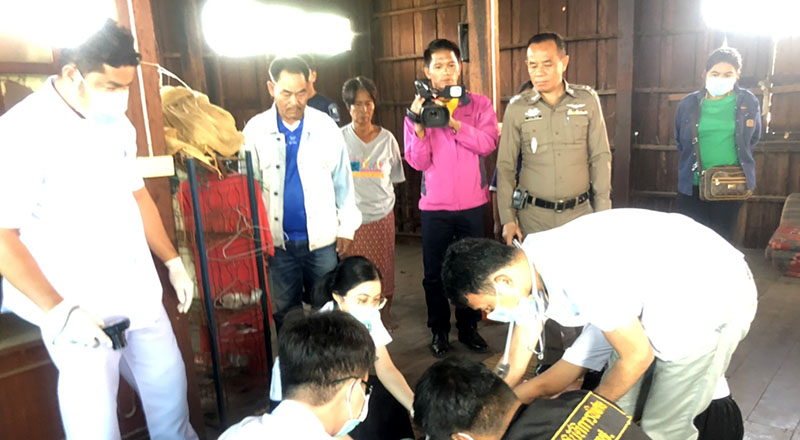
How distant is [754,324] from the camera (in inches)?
123

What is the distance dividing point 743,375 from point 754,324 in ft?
2.30

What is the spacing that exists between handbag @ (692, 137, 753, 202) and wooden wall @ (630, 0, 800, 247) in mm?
1668

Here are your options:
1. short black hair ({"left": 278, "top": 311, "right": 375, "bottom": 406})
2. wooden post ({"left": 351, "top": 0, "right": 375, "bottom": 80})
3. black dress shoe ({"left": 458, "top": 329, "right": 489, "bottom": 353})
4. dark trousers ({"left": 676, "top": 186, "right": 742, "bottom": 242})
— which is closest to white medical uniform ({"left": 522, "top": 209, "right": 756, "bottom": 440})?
short black hair ({"left": 278, "top": 311, "right": 375, "bottom": 406})

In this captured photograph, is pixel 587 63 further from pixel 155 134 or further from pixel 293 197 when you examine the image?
pixel 155 134

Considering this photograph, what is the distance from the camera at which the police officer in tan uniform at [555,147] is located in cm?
251

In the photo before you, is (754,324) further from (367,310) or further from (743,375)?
(367,310)

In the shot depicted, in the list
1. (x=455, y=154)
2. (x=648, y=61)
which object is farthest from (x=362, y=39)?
(x=455, y=154)

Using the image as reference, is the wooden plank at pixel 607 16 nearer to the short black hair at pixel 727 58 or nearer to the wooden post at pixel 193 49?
the short black hair at pixel 727 58

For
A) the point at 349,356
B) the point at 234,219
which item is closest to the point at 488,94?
the point at 234,219

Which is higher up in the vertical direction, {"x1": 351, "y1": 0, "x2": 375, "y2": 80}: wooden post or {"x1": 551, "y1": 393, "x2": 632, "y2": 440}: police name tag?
{"x1": 351, "y1": 0, "x2": 375, "y2": 80}: wooden post

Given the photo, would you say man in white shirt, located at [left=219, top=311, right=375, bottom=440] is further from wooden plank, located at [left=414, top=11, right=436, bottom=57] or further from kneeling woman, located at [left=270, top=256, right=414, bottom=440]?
wooden plank, located at [left=414, top=11, right=436, bottom=57]

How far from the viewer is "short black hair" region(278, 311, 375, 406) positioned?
1163mm

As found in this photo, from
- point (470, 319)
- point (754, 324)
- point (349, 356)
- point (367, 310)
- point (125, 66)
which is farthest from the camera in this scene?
point (754, 324)

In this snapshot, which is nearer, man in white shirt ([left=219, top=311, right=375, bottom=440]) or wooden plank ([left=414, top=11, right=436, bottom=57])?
man in white shirt ([left=219, top=311, right=375, bottom=440])
